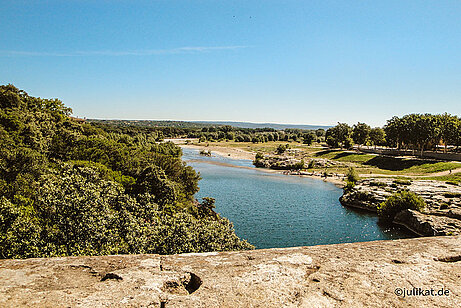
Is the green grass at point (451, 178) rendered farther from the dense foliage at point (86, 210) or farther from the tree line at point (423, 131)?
the dense foliage at point (86, 210)

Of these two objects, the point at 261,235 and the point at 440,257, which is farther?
the point at 261,235

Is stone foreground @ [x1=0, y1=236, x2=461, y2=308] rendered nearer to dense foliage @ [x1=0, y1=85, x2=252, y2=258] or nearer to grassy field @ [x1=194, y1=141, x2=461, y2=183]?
dense foliage @ [x1=0, y1=85, x2=252, y2=258]

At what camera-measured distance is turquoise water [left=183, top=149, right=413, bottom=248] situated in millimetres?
37562

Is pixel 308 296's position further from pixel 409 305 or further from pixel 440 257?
pixel 440 257

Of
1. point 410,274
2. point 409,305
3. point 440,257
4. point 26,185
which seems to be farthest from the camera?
point 26,185

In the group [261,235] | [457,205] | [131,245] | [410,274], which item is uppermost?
[410,274]

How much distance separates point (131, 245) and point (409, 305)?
14.9 metres

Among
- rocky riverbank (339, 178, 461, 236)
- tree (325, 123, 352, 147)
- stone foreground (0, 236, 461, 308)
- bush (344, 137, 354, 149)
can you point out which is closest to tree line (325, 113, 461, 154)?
bush (344, 137, 354, 149)

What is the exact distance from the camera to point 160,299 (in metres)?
3.52

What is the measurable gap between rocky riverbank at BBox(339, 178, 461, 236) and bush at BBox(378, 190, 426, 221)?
109 centimetres

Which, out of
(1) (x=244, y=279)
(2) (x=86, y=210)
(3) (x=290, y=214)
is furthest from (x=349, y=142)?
(1) (x=244, y=279)

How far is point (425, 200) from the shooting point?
1879 inches

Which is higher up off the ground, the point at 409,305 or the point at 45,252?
the point at 409,305

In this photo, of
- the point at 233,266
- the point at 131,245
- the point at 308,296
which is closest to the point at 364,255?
the point at 308,296
